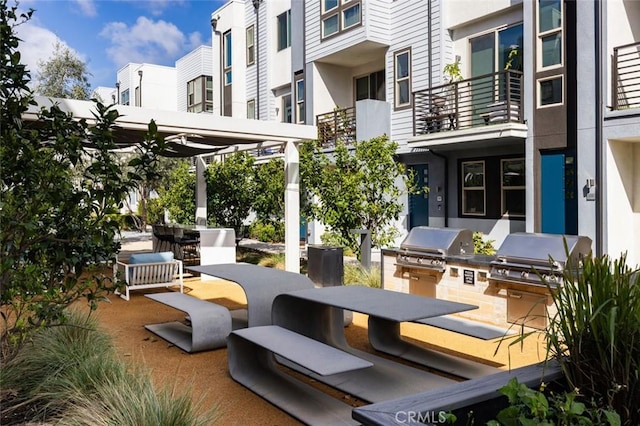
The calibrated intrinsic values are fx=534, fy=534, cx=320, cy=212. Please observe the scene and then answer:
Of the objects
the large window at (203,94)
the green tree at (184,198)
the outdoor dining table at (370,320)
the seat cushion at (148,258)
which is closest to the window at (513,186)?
the outdoor dining table at (370,320)

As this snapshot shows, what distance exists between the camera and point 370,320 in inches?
264

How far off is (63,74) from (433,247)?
758 inches

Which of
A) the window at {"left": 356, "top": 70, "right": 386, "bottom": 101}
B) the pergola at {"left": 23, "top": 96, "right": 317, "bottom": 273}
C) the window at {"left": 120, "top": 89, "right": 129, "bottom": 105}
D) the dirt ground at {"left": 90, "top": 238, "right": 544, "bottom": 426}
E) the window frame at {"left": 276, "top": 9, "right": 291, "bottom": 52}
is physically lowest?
the dirt ground at {"left": 90, "top": 238, "right": 544, "bottom": 426}

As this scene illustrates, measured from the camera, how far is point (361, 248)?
439 inches

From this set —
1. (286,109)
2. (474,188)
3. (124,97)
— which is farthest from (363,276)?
(124,97)

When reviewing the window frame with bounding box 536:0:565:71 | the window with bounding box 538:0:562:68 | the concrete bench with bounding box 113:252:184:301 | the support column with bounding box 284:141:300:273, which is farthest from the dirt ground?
the window with bounding box 538:0:562:68

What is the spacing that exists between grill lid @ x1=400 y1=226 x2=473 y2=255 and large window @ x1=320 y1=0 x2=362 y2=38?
9481 millimetres

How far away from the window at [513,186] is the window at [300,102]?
8.69 m

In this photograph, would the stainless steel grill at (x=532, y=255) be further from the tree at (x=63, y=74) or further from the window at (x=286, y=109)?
the tree at (x=63, y=74)

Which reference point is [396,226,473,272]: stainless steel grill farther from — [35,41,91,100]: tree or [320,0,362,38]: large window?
[35,41,91,100]: tree

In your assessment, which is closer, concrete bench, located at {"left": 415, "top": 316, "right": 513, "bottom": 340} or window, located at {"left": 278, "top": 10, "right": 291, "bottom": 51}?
concrete bench, located at {"left": 415, "top": 316, "right": 513, "bottom": 340}

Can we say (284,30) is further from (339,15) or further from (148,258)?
(148,258)

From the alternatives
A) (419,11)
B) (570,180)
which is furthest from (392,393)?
(419,11)

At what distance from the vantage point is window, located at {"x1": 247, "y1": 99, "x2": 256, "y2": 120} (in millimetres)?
24305
